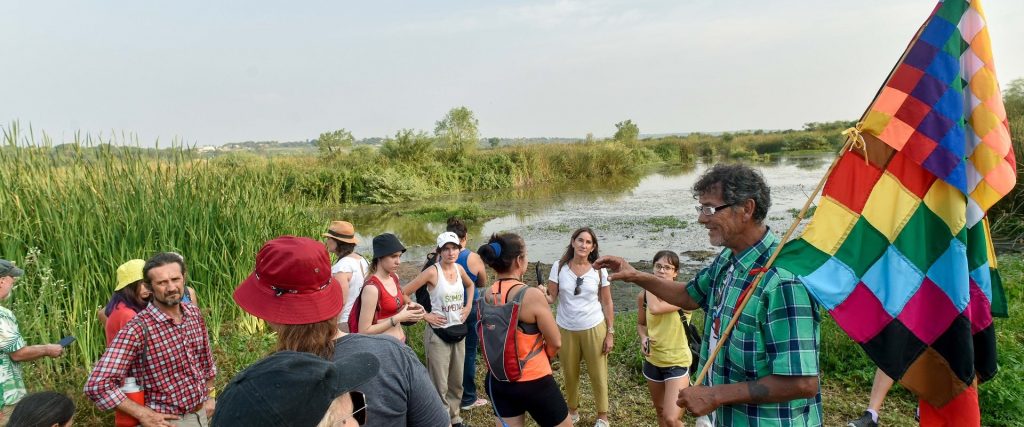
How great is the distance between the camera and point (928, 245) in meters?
2.14

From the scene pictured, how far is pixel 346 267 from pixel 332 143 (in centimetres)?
2954

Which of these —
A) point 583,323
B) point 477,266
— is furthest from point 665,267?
point 477,266

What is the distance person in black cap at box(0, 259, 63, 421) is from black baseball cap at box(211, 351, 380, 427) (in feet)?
9.99

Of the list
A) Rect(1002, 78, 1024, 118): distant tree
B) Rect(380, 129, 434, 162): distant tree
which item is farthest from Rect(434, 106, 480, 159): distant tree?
Rect(1002, 78, 1024, 118): distant tree

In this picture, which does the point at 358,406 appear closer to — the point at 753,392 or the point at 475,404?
the point at 753,392

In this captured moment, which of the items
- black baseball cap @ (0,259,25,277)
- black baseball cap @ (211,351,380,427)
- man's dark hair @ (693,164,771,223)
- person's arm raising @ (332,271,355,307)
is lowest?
person's arm raising @ (332,271,355,307)

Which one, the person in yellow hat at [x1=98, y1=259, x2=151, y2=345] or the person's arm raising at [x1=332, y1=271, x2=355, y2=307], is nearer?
the person in yellow hat at [x1=98, y1=259, x2=151, y2=345]

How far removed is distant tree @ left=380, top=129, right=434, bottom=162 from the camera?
1163 inches

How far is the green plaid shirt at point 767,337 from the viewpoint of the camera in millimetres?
1968

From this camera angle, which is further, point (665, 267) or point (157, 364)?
point (665, 267)

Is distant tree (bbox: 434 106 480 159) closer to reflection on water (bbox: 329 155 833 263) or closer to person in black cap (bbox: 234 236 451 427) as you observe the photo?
reflection on water (bbox: 329 155 833 263)

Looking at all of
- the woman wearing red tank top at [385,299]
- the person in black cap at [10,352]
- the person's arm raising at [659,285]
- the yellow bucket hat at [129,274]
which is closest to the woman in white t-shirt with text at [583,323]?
the woman wearing red tank top at [385,299]

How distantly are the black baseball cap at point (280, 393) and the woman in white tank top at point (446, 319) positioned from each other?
127 inches

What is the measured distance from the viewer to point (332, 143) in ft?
106
